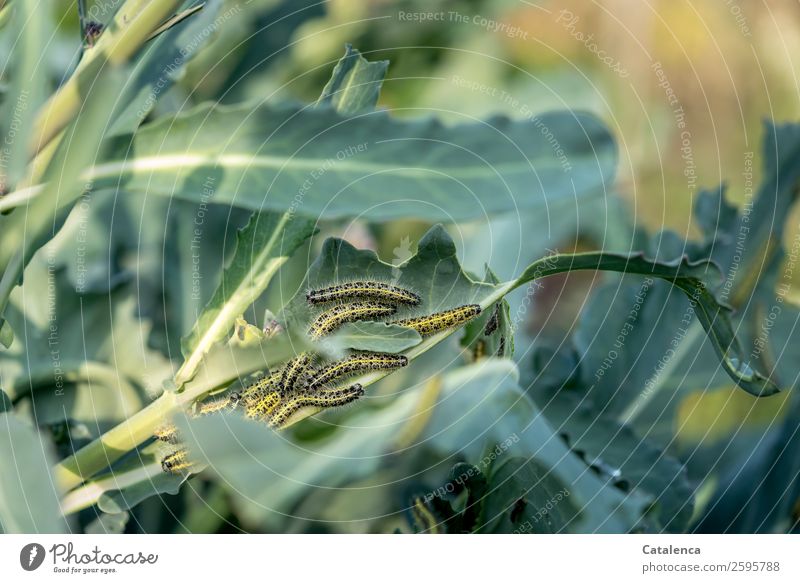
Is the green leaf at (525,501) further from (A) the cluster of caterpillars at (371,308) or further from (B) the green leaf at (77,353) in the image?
(B) the green leaf at (77,353)

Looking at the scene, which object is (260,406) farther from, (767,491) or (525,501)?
(767,491)

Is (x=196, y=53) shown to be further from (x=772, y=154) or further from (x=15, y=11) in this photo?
(x=772, y=154)

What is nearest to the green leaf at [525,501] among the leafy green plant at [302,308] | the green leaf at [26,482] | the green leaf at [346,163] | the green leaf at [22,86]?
the leafy green plant at [302,308]

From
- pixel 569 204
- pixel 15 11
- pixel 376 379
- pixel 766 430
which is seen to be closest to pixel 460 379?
pixel 376 379

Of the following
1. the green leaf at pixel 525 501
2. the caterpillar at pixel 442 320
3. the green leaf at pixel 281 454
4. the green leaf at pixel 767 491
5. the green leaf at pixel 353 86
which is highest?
the green leaf at pixel 353 86

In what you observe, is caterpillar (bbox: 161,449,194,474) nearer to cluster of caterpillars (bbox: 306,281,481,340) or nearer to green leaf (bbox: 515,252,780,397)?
cluster of caterpillars (bbox: 306,281,481,340)

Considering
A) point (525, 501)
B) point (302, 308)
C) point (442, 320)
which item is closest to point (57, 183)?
point (302, 308)
